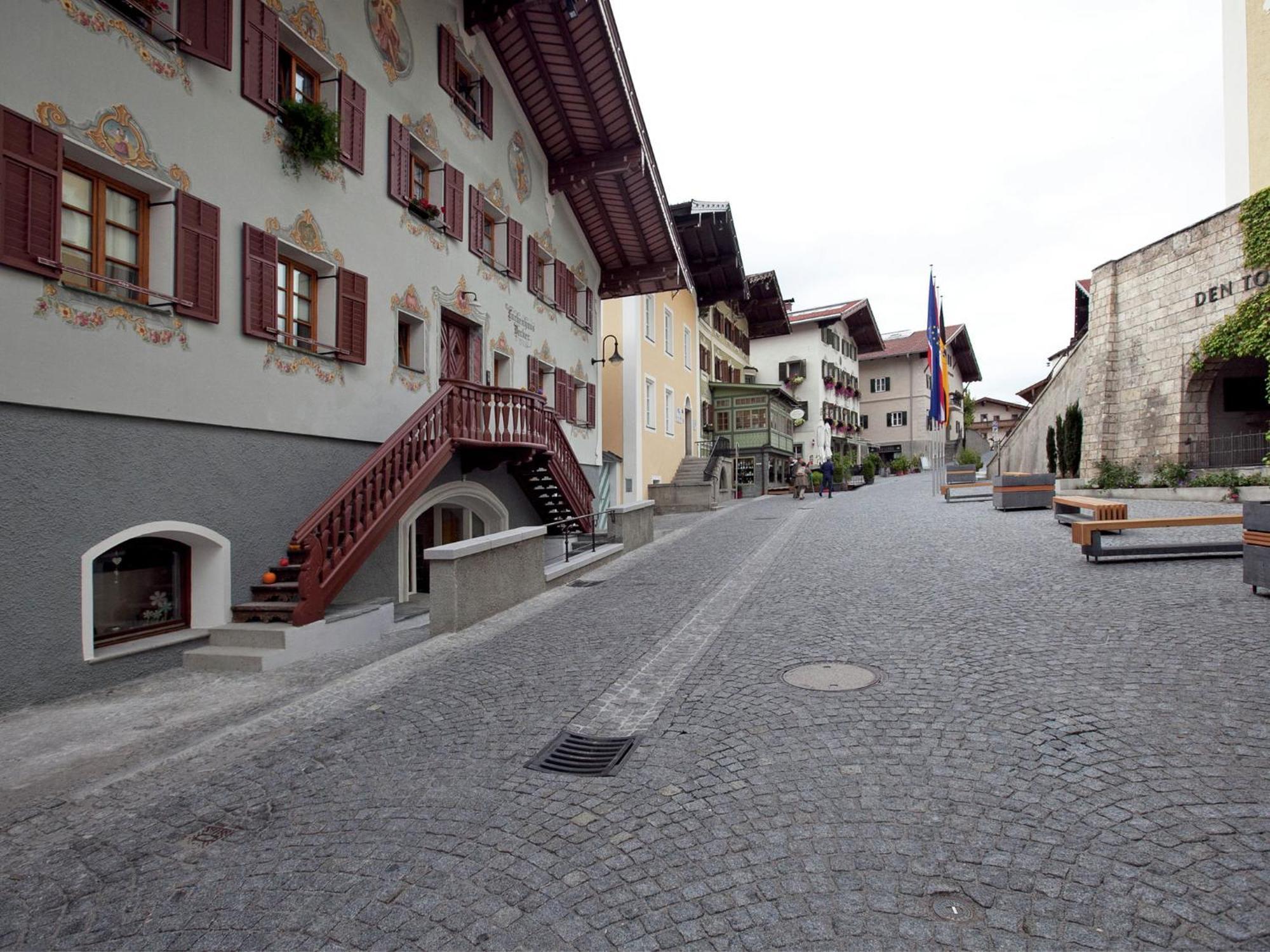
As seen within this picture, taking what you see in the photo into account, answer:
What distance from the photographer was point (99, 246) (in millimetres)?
6770

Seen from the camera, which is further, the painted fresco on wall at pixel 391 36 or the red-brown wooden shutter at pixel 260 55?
the painted fresco on wall at pixel 391 36

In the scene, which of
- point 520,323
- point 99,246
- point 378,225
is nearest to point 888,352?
point 520,323

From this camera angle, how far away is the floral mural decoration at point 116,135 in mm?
6230

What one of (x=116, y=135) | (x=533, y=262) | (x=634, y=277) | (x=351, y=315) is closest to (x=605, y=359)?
(x=634, y=277)

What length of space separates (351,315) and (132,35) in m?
3.78

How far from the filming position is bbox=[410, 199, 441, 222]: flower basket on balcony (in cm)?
1154

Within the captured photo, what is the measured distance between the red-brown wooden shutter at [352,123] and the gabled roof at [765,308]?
99.7ft

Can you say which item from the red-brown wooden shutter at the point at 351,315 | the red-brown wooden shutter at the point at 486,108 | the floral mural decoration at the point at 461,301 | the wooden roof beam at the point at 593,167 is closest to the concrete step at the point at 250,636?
the red-brown wooden shutter at the point at 351,315

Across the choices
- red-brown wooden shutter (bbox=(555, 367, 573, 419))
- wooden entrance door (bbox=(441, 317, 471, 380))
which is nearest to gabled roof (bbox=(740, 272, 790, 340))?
red-brown wooden shutter (bbox=(555, 367, 573, 419))

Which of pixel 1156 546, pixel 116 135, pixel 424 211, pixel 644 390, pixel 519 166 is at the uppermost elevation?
pixel 519 166

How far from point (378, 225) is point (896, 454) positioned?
59.8m

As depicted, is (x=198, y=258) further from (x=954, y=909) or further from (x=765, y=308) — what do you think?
(x=765, y=308)

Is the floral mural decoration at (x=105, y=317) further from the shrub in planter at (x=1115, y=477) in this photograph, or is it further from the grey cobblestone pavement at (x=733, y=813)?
the shrub in planter at (x=1115, y=477)

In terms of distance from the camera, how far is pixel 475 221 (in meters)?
13.4
